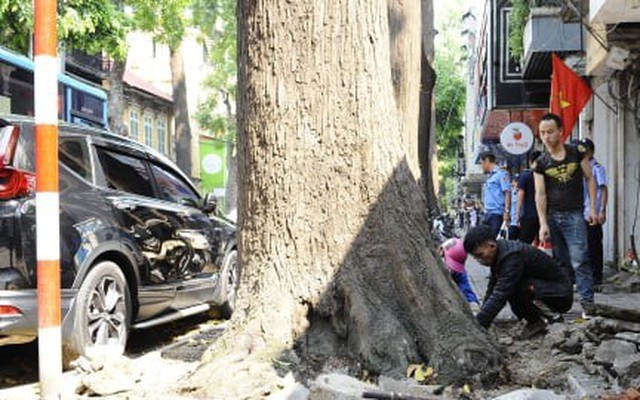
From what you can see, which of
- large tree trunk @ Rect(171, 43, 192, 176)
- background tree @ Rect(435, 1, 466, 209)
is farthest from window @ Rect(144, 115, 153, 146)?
background tree @ Rect(435, 1, 466, 209)

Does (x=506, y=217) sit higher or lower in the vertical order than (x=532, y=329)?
higher

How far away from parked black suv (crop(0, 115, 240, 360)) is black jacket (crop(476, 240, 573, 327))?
5.69 ft

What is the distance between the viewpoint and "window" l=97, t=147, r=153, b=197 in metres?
6.33

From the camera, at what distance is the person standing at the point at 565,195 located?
6766 mm

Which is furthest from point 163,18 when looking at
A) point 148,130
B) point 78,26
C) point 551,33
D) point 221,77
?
point 148,130

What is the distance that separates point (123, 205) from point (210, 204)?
1.69 meters

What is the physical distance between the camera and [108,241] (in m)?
5.77

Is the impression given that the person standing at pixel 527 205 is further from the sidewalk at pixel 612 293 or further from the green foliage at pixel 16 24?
the green foliage at pixel 16 24

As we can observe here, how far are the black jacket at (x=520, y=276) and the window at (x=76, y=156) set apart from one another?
118 inches

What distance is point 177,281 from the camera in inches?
271

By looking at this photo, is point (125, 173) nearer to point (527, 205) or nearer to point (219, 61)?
point (527, 205)

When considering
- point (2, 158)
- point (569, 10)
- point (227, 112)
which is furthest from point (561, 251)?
point (227, 112)

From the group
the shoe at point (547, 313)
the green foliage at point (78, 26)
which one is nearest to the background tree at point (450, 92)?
the green foliage at point (78, 26)

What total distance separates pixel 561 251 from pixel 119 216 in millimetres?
3805
